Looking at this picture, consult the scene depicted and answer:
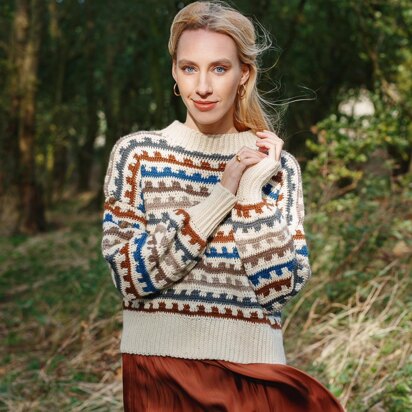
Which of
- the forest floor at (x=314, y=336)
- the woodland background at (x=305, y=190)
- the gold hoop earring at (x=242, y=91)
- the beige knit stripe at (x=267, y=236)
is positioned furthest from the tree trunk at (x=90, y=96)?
the beige knit stripe at (x=267, y=236)

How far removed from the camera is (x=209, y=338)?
2.31 m

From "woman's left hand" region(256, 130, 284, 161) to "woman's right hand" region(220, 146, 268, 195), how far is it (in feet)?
0.10

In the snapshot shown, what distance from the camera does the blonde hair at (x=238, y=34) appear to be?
2.35m

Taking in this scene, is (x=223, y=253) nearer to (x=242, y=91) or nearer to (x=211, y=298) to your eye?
(x=211, y=298)

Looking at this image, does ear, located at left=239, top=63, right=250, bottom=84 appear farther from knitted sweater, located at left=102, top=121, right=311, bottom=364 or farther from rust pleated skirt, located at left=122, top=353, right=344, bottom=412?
rust pleated skirt, located at left=122, top=353, right=344, bottom=412

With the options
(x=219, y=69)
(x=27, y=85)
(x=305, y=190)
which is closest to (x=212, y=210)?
(x=219, y=69)

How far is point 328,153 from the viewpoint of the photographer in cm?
677

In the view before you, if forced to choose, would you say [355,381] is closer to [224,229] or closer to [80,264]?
[224,229]

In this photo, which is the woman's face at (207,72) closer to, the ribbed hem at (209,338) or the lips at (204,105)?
the lips at (204,105)

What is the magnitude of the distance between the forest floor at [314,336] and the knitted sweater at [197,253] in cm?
200

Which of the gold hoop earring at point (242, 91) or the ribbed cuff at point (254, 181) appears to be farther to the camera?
the gold hoop earring at point (242, 91)

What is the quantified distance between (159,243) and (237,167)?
372mm

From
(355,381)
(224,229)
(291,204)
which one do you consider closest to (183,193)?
(224,229)

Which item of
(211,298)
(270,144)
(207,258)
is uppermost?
(270,144)
